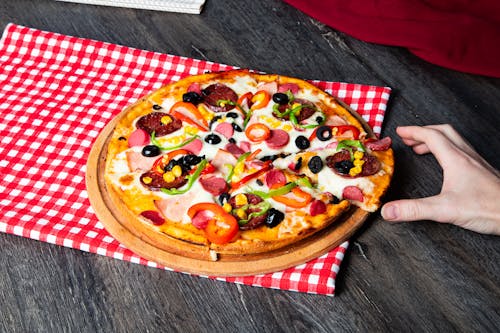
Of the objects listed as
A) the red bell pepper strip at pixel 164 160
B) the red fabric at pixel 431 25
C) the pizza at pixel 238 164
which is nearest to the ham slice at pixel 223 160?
the pizza at pixel 238 164

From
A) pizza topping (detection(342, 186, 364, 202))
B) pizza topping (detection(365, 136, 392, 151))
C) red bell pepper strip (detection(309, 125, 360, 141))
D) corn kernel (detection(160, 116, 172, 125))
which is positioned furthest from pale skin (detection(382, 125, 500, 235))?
corn kernel (detection(160, 116, 172, 125))

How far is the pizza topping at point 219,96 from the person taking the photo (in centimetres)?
262

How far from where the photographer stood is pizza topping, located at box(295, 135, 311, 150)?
8.09 feet

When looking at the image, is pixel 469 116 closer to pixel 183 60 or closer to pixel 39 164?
pixel 183 60

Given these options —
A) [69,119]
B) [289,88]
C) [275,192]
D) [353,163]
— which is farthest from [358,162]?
[69,119]

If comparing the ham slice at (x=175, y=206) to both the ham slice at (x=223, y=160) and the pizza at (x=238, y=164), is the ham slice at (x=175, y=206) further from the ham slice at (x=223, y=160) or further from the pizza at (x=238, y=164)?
the ham slice at (x=223, y=160)

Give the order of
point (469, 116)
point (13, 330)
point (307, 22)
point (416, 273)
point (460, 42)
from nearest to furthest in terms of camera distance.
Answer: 1. point (13, 330)
2. point (416, 273)
3. point (469, 116)
4. point (460, 42)
5. point (307, 22)

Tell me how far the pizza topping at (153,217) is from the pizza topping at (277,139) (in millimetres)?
541

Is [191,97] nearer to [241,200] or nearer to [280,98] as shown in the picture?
[280,98]

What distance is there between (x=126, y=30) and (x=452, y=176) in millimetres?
1916

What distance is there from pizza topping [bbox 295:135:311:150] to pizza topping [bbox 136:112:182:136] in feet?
1.55

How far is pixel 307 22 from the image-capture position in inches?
138

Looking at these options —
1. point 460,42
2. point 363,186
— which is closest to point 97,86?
point 363,186

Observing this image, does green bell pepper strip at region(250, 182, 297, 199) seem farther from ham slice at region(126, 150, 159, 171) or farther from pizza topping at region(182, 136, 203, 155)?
ham slice at region(126, 150, 159, 171)
